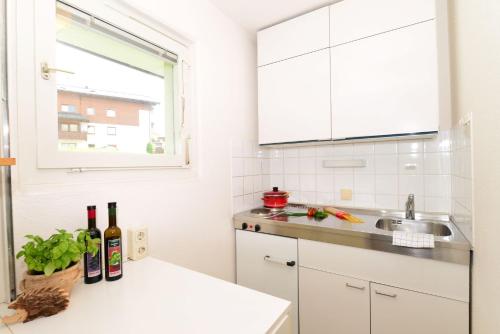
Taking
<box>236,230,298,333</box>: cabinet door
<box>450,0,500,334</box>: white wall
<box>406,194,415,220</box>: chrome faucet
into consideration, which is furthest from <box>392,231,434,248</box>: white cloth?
<box>236,230,298,333</box>: cabinet door

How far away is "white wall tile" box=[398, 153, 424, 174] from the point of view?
1.67 metres

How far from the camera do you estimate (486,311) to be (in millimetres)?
853

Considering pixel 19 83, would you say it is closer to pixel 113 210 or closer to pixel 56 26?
pixel 56 26

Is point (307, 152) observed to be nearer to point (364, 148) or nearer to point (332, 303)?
point (364, 148)

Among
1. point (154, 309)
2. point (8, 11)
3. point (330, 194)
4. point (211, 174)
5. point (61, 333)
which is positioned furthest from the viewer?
point (330, 194)

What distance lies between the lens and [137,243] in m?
1.11

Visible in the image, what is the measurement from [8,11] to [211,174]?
1134 mm

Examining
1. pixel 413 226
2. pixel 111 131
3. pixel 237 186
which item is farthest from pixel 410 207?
pixel 111 131

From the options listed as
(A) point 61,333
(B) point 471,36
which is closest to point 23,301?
(A) point 61,333

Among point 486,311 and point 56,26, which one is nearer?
point 486,311

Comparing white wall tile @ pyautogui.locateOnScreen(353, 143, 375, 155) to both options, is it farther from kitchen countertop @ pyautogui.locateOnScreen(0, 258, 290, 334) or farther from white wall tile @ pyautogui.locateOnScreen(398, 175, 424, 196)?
kitchen countertop @ pyautogui.locateOnScreen(0, 258, 290, 334)

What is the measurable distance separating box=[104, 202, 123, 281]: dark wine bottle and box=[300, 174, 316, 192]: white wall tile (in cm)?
153

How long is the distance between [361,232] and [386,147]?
78 centimetres

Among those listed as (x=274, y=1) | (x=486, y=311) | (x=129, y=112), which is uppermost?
(x=274, y=1)
